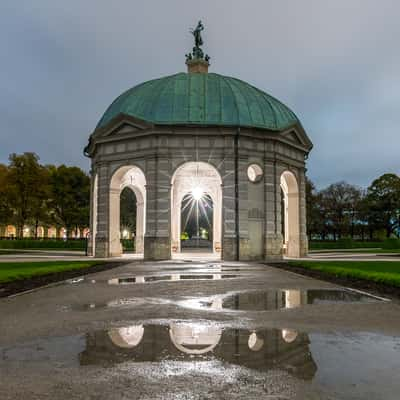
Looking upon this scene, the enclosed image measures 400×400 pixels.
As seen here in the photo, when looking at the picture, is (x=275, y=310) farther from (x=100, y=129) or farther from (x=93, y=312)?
(x=100, y=129)

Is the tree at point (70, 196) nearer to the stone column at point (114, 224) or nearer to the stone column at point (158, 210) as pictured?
the stone column at point (114, 224)

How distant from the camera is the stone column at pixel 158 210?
106ft

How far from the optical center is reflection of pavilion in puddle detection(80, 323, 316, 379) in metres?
5.77

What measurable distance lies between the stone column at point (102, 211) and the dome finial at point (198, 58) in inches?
572

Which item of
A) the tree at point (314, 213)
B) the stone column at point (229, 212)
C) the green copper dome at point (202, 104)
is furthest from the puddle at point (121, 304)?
the tree at point (314, 213)

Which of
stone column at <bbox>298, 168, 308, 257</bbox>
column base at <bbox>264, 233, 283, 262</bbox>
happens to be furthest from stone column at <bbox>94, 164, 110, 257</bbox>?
stone column at <bbox>298, 168, 308, 257</bbox>

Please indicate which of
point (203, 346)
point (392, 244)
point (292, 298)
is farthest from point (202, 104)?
point (392, 244)

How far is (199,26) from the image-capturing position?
43.9 metres

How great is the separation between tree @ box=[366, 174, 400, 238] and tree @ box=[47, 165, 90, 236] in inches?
2134

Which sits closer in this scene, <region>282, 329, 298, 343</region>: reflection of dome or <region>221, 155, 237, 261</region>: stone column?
<region>282, 329, 298, 343</region>: reflection of dome

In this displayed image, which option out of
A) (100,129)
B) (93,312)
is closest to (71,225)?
(100,129)

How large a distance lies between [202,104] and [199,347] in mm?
30337

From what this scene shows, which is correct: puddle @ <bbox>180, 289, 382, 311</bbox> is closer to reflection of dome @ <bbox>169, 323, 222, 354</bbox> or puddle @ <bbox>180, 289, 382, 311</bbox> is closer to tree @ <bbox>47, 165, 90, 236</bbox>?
reflection of dome @ <bbox>169, 323, 222, 354</bbox>

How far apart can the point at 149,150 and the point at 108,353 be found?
2839 centimetres
